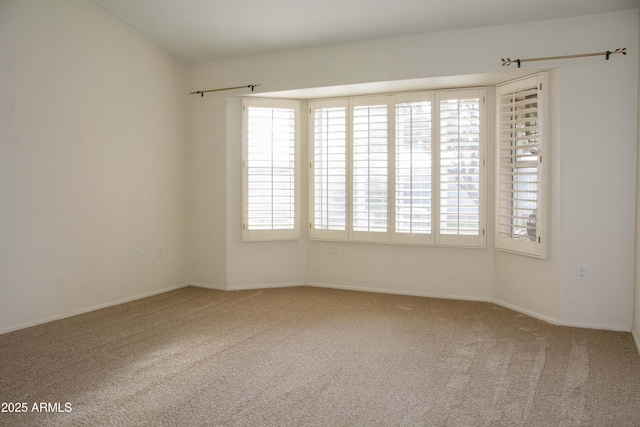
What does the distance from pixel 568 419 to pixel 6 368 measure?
10.4 ft

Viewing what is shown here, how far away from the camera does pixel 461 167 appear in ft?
15.0

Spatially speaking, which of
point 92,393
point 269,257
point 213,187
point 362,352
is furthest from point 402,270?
point 92,393

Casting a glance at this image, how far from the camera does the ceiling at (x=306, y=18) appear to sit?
3758mm

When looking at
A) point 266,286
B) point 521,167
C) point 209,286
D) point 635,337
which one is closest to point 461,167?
point 521,167

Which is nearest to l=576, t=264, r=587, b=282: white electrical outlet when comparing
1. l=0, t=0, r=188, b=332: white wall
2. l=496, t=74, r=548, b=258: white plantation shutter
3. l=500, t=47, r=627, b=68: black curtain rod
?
l=496, t=74, r=548, b=258: white plantation shutter

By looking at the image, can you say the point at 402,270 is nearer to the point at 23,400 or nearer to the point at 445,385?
the point at 445,385

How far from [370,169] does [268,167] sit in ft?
3.73

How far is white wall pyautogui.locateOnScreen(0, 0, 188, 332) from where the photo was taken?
3.60 meters

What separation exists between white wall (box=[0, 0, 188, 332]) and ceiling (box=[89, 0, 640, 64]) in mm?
410

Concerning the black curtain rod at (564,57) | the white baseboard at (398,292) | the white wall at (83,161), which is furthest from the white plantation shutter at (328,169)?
the black curtain rod at (564,57)

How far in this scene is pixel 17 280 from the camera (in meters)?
3.63

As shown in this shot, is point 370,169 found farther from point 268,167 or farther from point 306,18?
point 306,18

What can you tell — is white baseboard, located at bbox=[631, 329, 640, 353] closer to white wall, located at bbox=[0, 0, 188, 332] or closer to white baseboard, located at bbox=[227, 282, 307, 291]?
white baseboard, located at bbox=[227, 282, 307, 291]

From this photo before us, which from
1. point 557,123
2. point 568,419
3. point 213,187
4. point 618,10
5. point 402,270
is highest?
point 618,10
